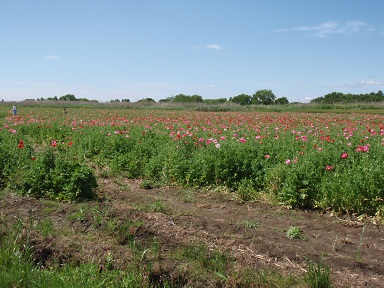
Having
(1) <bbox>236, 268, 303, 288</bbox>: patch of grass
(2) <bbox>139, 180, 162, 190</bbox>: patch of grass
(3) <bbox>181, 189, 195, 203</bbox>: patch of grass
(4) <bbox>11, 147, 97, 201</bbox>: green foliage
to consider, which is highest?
(4) <bbox>11, 147, 97, 201</bbox>: green foliage

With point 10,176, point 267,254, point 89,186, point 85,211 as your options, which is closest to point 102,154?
point 10,176

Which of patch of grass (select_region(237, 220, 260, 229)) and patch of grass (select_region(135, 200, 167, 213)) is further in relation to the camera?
patch of grass (select_region(135, 200, 167, 213))

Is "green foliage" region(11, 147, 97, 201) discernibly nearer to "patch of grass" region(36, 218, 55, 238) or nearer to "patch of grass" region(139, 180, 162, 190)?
"patch of grass" region(36, 218, 55, 238)

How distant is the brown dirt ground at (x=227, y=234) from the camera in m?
3.65

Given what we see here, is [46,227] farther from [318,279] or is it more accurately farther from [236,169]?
[236,169]

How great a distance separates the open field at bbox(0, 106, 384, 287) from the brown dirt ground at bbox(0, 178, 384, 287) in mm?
14

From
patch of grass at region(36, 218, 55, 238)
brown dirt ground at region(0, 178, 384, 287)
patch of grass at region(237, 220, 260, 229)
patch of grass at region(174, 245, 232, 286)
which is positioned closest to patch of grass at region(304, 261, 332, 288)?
brown dirt ground at region(0, 178, 384, 287)

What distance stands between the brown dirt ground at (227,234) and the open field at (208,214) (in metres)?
0.01

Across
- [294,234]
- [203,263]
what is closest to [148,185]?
[294,234]

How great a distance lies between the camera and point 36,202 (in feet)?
17.7

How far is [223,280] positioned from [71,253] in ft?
5.57

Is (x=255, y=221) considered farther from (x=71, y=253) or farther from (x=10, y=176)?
(x=10, y=176)

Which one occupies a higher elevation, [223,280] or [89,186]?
[89,186]

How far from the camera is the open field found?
3.57m
